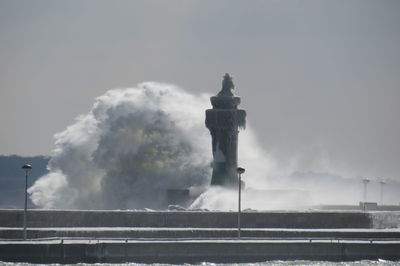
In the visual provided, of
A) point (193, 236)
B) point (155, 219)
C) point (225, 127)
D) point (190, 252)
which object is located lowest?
point (190, 252)

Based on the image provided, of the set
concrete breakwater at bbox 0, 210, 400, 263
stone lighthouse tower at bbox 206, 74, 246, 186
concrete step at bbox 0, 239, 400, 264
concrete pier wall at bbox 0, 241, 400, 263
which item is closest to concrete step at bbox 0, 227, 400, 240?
concrete breakwater at bbox 0, 210, 400, 263

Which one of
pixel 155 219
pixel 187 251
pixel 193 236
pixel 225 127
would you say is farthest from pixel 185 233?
pixel 225 127

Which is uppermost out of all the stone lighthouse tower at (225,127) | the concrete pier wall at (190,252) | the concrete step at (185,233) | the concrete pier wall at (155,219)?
the stone lighthouse tower at (225,127)

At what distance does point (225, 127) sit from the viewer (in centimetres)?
6322

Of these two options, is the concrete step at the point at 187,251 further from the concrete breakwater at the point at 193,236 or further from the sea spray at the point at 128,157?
the sea spray at the point at 128,157

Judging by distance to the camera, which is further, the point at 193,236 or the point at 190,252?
the point at 193,236

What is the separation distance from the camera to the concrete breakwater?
45031 mm

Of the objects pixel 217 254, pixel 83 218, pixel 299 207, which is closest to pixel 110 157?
pixel 299 207

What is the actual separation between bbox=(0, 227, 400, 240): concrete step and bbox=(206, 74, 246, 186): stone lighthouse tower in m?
13.7

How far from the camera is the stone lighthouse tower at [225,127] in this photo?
A: 207 feet

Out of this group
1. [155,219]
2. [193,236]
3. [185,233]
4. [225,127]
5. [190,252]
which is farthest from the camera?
[225,127]

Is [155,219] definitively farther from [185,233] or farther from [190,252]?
[190,252]

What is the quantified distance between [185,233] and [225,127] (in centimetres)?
1530

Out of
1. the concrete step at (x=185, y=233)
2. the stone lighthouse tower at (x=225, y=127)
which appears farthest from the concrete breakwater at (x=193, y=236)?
the stone lighthouse tower at (x=225, y=127)
